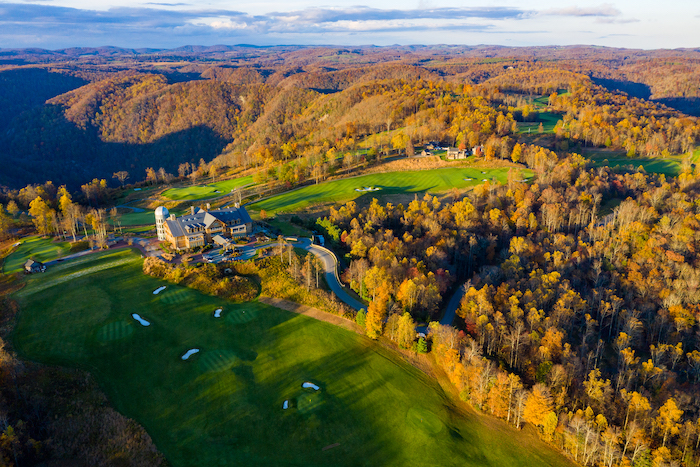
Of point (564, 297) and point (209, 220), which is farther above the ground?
point (209, 220)

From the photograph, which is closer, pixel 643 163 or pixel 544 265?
pixel 544 265

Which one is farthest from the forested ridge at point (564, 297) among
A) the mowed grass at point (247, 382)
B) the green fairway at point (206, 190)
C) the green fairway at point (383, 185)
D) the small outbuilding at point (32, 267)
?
the green fairway at point (206, 190)

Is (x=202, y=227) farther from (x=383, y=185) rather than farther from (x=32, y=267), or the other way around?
(x=383, y=185)

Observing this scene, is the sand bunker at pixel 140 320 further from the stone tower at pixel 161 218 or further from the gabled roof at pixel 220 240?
the stone tower at pixel 161 218

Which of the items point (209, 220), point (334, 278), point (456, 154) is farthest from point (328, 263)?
point (456, 154)

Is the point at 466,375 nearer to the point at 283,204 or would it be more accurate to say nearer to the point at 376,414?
the point at 376,414

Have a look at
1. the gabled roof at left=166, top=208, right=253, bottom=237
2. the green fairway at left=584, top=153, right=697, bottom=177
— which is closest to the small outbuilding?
the gabled roof at left=166, top=208, right=253, bottom=237
